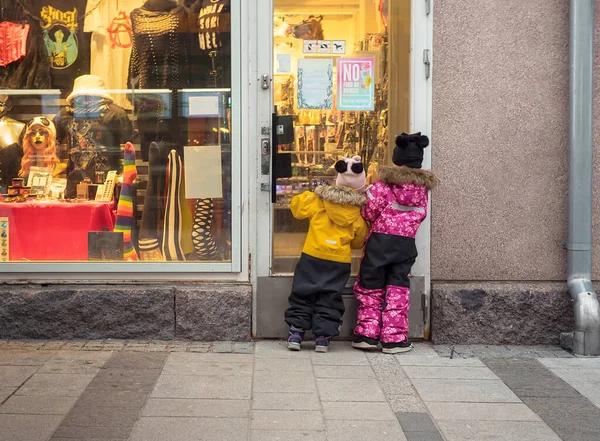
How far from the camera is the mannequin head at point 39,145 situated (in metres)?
6.55

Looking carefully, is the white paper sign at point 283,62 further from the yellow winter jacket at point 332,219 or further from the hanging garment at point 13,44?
the hanging garment at point 13,44

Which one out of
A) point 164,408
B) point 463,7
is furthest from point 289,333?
point 463,7

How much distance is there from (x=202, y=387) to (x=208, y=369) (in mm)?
423

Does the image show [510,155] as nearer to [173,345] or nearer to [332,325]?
[332,325]

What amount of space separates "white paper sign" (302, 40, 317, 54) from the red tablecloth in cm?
190

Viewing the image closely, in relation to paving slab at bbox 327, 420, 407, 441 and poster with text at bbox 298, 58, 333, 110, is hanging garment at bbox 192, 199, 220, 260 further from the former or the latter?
paving slab at bbox 327, 420, 407, 441

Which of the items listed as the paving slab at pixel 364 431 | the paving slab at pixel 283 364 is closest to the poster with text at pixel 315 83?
the paving slab at pixel 283 364

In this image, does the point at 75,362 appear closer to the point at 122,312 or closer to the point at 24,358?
the point at 24,358

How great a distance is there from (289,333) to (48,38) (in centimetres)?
290

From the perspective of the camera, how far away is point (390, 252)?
604 cm

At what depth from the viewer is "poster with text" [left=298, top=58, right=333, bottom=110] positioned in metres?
6.36

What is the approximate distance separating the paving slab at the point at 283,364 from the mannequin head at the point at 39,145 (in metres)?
2.31

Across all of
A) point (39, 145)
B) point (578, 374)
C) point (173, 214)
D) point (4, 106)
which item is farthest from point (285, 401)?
point (4, 106)

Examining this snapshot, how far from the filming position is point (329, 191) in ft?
19.6
